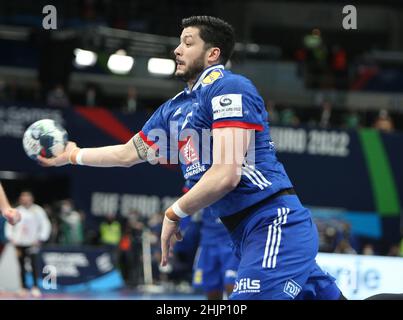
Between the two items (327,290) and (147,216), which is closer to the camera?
(327,290)

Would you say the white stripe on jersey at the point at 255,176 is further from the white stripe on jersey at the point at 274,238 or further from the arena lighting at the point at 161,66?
the arena lighting at the point at 161,66

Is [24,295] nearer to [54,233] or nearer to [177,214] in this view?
[54,233]

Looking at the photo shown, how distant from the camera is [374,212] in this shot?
71.8 feet

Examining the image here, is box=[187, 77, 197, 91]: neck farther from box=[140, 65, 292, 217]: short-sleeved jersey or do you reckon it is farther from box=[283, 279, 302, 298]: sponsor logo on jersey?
box=[283, 279, 302, 298]: sponsor logo on jersey

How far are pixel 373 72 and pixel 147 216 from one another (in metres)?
10.0

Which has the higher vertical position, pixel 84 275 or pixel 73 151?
pixel 73 151

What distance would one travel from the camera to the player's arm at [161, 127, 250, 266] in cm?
499

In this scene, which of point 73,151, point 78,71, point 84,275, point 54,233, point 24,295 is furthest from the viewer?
point 78,71

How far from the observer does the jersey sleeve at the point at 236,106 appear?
5078 millimetres

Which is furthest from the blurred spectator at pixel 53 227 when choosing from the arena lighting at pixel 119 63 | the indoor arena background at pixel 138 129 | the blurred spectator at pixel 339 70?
the blurred spectator at pixel 339 70

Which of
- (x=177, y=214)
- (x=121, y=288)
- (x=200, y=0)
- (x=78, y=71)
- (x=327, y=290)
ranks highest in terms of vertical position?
(x=200, y=0)

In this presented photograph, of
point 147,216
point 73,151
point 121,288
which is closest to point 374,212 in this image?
point 147,216

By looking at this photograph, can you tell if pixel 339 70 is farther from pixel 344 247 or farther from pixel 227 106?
pixel 227 106

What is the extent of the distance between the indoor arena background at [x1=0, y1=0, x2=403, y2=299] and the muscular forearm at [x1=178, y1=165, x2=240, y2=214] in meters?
10.00
